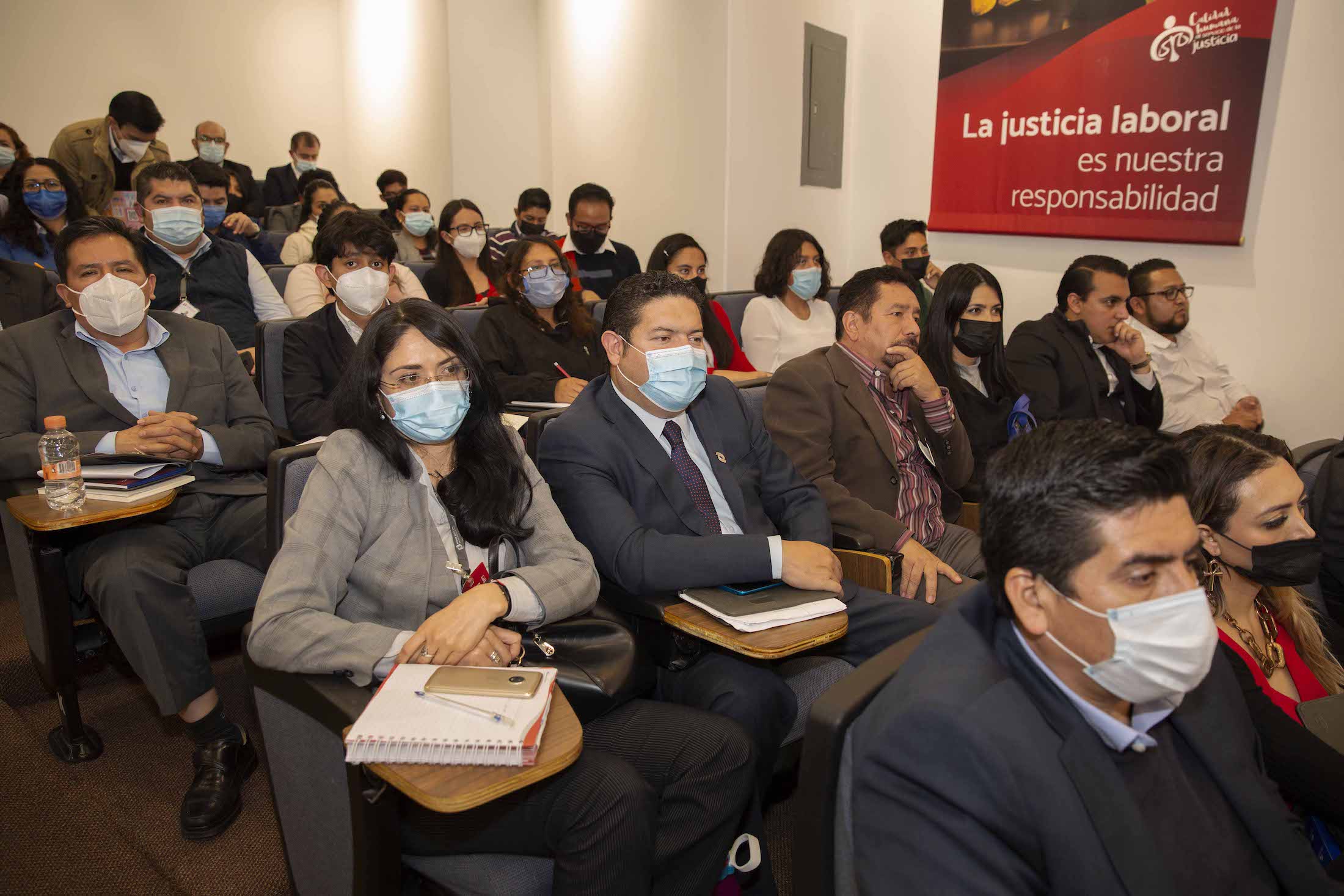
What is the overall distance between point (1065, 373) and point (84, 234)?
375 cm

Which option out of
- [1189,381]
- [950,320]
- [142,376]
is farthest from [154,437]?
[1189,381]

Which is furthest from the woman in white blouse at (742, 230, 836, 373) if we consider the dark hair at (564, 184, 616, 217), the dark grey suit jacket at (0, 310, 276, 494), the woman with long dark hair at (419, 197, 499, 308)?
the dark grey suit jacket at (0, 310, 276, 494)

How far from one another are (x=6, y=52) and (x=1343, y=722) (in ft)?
33.9

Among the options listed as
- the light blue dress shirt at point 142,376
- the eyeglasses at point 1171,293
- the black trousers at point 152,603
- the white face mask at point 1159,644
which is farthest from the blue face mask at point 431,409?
the eyeglasses at point 1171,293

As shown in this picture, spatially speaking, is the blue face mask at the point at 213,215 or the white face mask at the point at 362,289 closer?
the white face mask at the point at 362,289

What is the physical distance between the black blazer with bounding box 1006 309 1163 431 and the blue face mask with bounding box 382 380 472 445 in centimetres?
262

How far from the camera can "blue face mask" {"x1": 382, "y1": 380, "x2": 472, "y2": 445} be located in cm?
188

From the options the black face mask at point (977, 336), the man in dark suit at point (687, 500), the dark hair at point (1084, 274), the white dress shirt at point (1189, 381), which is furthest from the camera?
the white dress shirt at point (1189, 381)

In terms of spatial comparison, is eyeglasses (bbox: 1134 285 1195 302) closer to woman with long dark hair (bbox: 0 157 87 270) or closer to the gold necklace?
the gold necklace

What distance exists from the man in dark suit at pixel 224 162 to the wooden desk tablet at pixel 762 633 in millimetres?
5410

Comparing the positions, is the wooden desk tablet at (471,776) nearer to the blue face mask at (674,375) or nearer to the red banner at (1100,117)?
the blue face mask at (674,375)

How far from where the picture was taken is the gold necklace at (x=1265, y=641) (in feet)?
5.92

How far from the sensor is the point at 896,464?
2734 mm

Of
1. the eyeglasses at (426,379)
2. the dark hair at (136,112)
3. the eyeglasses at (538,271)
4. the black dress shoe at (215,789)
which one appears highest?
the dark hair at (136,112)
